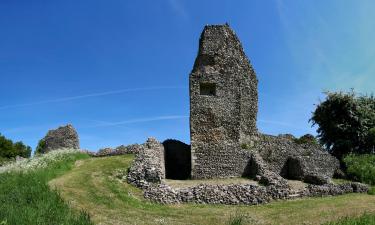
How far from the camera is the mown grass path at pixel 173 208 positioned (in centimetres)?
1772

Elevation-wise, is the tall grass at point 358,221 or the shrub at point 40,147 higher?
the shrub at point 40,147

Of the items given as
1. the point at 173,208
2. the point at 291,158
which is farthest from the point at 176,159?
the point at 173,208

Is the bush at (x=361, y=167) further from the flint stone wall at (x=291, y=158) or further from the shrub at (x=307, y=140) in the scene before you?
the shrub at (x=307, y=140)

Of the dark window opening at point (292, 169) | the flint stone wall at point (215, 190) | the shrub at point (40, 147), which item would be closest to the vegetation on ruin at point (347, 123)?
the dark window opening at point (292, 169)

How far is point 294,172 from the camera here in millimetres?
31172

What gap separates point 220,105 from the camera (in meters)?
30.3

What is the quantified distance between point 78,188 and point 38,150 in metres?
23.1

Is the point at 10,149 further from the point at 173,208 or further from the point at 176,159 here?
the point at 173,208

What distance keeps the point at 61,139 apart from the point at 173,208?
23.9m

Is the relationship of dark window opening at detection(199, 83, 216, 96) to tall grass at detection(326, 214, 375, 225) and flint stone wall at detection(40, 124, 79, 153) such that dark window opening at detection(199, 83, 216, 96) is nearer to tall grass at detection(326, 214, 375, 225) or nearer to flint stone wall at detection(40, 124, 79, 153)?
tall grass at detection(326, 214, 375, 225)

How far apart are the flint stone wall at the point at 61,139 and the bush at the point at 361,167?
72.3 feet

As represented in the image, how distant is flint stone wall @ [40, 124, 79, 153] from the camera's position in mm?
41594

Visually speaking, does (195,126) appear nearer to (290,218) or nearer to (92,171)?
(92,171)

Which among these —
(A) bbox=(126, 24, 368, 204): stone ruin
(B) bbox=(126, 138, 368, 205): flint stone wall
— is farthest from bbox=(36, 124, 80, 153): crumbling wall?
(B) bbox=(126, 138, 368, 205): flint stone wall
